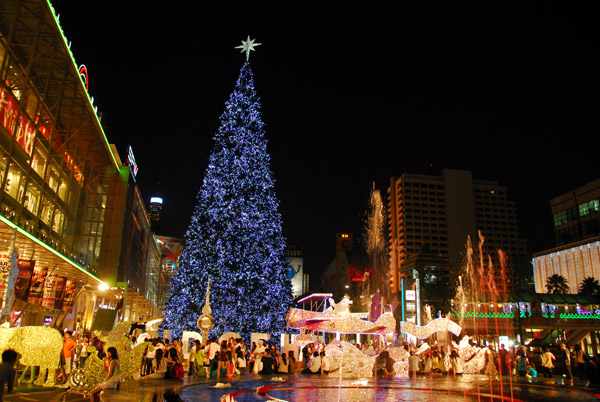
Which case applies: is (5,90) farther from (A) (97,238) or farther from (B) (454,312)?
(B) (454,312)

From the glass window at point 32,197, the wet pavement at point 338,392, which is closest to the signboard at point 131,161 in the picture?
the glass window at point 32,197

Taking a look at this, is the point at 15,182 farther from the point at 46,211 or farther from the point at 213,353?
the point at 213,353

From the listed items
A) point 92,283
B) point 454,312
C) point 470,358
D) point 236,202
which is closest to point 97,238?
point 92,283

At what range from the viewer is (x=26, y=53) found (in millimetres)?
22578

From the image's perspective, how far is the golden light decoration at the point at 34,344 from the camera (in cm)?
1155

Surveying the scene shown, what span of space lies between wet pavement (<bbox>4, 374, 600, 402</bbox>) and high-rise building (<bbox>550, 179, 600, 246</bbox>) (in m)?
60.6

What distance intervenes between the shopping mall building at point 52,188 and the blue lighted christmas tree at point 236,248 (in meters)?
5.10

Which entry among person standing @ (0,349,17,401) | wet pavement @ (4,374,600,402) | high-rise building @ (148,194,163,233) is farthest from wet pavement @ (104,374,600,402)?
high-rise building @ (148,194,163,233)

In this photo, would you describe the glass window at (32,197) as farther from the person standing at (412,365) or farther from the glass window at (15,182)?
the person standing at (412,365)

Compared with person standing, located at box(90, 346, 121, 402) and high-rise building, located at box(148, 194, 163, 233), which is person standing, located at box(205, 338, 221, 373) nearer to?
person standing, located at box(90, 346, 121, 402)

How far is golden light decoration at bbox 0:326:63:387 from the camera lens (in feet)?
37.9

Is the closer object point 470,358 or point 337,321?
point 337,321

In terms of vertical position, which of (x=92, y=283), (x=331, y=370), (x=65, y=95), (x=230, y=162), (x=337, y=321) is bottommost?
(x=331, y=370)

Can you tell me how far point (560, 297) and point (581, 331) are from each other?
145 inches
